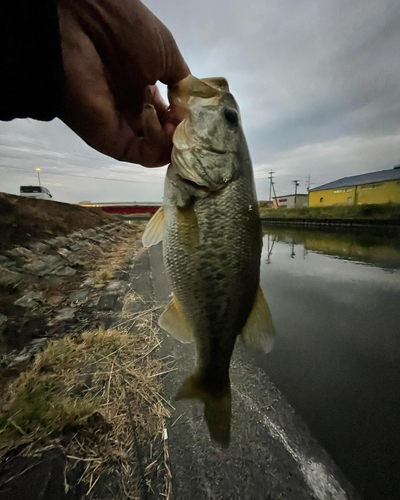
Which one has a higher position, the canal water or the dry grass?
the dry grass

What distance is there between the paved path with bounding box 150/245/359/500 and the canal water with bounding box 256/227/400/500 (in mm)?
793

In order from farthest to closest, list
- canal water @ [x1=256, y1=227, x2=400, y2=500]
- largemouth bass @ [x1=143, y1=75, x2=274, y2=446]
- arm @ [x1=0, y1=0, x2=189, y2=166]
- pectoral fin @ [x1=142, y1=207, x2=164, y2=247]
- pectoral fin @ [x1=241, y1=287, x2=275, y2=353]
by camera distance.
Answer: canal water @ [x1=256, y1=227, x2=400, y2=500]
pectoral fin @ [x1=142, y1=207, x2=164, y2=247]
pectoral fin @ [x1=241, y1=287, x2=275, y2=353]
largemouth bass @ [x1=143, y1=75, x2=274, y2=446]
arm @ [x1=0, y1=0, x2=189, y2=166]

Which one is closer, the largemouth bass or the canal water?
the largemouth bass

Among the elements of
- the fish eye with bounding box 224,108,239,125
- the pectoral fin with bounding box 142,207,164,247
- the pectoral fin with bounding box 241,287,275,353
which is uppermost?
the fish eye with bounding box 224,108,239,125

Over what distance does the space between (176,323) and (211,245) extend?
0.61 m

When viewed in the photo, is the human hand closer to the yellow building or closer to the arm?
the arm

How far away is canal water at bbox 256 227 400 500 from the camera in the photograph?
280 cm

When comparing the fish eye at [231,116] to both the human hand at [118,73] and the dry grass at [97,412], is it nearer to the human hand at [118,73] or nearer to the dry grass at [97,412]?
the human hand at [118,73]

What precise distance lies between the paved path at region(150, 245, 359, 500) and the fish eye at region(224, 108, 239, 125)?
2.57 metres

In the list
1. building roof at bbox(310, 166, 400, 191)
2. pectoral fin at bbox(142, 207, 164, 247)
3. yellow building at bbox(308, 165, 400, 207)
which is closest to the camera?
pectoral fin at bbox(142, 207, 164, 247)

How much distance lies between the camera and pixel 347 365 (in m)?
4.61

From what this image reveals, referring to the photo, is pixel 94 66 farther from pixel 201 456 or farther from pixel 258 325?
pixel 201 456

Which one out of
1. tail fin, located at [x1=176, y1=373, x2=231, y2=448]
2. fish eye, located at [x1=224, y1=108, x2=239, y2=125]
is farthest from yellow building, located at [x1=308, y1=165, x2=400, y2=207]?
tail fin, located at [x1=176, y1=373, x2=231, y2=448]

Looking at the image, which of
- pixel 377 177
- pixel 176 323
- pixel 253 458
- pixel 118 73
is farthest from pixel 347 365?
pixel 377 177
